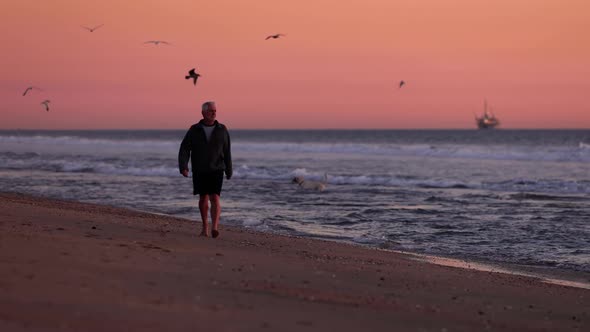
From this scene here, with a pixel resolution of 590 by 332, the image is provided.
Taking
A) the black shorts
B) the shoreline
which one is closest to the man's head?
the black shorts

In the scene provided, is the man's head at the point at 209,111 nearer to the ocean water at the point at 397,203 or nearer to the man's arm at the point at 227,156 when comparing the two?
the man's arm at the point at 227,156

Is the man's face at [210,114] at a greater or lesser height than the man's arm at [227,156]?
greater

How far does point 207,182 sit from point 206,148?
401mm

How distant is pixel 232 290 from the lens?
18.8ft

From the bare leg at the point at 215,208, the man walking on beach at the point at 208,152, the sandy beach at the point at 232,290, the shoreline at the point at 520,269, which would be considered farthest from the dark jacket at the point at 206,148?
the shoreline at the point at 520,269

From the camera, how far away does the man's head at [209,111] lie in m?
8.66

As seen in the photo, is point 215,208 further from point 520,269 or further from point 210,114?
point 520,269

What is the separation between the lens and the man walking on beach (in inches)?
343

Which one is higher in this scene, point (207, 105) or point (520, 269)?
point (207, 105)

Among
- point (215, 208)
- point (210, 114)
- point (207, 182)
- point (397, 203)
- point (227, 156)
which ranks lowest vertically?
point (397, 203)

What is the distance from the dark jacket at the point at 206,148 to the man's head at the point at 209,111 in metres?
0.09

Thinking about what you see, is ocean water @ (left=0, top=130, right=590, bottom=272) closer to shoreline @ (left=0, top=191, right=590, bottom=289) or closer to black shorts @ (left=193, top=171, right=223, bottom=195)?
shoreline @ (left=0, top=191, right=590, bottom=289)

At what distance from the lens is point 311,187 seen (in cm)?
2267

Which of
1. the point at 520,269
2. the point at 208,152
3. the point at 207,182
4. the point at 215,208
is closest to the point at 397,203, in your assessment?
the point at 520,269
